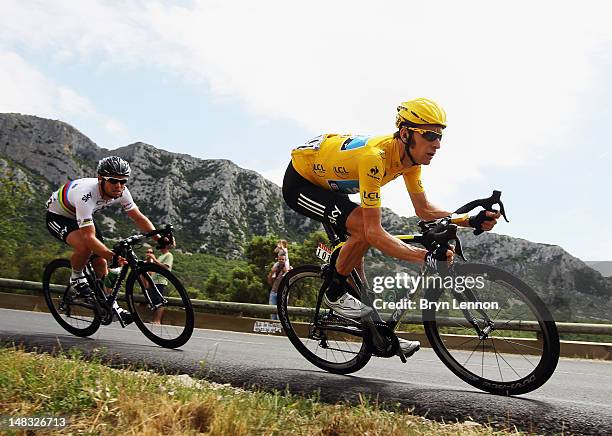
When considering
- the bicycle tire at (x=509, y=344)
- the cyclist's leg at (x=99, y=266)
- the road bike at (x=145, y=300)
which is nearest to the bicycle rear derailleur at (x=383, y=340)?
the bicycle tire at (x=509, y=344)

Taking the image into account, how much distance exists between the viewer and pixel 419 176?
15.1ft

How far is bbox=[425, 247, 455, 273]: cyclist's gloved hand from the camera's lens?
3750 millimetres

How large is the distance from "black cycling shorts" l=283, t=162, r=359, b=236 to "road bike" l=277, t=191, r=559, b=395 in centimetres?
14

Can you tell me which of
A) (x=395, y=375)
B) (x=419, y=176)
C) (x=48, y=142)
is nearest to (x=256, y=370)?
(x=395, y=375)

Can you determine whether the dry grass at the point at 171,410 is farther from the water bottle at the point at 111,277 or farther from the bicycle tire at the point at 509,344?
the water bottle at the point at 111,277

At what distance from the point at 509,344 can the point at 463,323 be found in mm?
377

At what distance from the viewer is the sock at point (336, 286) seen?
4457 mm

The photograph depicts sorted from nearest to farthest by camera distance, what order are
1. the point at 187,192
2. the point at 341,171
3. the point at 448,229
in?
the point at 448,229, the point at 341,171, the point at 187,192

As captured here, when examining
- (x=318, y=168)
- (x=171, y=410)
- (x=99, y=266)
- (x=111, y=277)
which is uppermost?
(x=318, y=168)

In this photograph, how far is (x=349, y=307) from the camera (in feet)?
14.5

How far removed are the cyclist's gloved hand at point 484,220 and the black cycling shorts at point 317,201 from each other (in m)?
0.91

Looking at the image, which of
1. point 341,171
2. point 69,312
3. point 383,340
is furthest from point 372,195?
point 69,312

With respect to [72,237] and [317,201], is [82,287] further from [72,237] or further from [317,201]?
[317,201]

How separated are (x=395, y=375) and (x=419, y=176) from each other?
5.79ft
